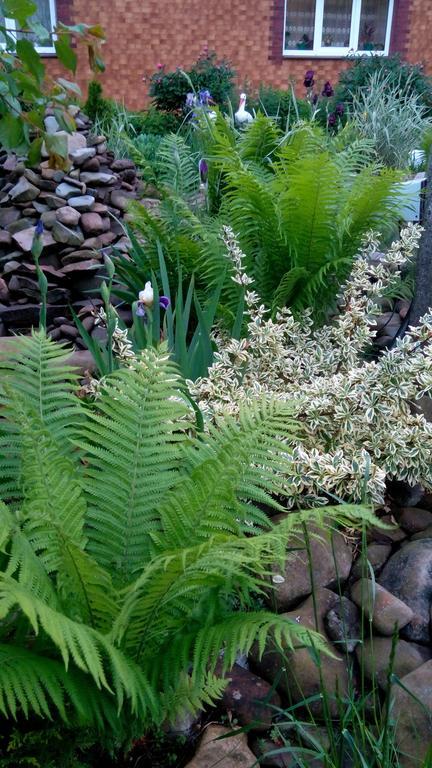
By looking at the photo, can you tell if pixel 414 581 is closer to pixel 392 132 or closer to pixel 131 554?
pixel 131 554

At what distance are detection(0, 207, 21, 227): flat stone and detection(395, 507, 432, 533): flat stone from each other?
3228 mm

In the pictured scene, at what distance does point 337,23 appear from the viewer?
36.8 feet

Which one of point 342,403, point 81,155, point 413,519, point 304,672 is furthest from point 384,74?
point 304,672

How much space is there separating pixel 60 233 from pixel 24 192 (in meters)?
0.47

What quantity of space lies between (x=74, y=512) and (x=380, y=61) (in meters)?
8.88

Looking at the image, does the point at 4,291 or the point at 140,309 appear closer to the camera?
the point at 140,309

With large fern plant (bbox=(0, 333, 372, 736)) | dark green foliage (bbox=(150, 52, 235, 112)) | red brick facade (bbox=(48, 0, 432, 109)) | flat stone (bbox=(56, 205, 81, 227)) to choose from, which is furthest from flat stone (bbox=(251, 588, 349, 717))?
red brick facade (bbox=(48, 0, 432, 109))

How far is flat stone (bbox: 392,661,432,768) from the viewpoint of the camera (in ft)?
4.91

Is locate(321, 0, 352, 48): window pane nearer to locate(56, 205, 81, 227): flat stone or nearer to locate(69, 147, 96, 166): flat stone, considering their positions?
locate(69, 147, 96, 166): flat stone

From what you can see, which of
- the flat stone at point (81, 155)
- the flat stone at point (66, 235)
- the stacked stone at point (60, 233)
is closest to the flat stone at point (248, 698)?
the stacked stone at point (60, 233)

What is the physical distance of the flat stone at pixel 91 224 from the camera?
Result: 4.41 meters

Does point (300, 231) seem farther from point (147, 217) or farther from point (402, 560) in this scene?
point (402, 560)

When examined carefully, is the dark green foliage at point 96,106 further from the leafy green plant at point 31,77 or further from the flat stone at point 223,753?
the flat stone at point 223,753

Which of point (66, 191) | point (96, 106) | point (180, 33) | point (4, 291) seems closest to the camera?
point (4, 291)
